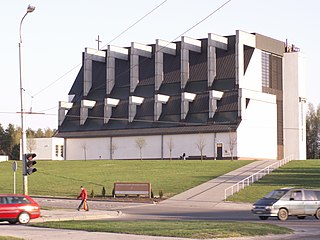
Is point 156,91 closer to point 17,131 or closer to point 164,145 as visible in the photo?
point 164,145

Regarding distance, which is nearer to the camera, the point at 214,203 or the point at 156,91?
the point at 214,203

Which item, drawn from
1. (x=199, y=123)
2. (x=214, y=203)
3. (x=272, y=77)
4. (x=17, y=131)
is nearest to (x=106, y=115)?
(x=199, y=123)

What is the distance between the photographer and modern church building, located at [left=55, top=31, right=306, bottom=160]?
95.5m

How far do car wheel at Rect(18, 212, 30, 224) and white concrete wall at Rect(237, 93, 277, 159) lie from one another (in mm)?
64494

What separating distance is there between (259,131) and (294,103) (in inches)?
292

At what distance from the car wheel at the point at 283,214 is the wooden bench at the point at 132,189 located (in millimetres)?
19538

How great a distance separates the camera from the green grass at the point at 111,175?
59416mm

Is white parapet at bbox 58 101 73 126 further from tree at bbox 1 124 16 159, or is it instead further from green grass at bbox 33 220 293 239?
green grass at bbox 33 220 293 239

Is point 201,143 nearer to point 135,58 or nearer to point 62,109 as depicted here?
point 135,58

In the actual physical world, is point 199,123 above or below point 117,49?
below

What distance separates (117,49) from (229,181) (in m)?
51.3

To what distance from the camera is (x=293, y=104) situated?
330 feet

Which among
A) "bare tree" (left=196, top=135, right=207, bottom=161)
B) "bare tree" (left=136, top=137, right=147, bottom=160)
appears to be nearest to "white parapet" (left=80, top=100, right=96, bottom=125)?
"bare tree" (left=136, top=137, right=147, bottom=160)

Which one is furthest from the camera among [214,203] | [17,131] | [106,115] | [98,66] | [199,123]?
[17,131]
